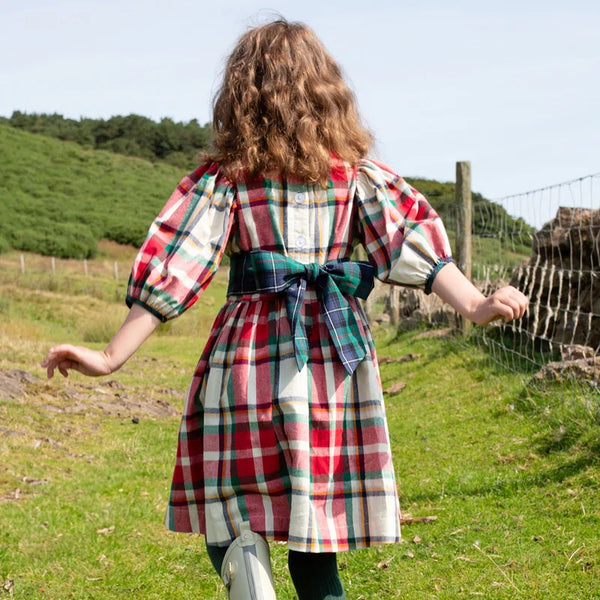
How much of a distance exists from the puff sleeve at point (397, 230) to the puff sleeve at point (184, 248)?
15.9 inches

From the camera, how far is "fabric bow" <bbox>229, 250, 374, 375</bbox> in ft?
7.24

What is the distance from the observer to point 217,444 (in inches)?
86.5

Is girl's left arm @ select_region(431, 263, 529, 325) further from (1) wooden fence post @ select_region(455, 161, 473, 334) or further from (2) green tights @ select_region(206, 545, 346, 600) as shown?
(1) wooden fence post @ select_region(455, 161, 473, 334)

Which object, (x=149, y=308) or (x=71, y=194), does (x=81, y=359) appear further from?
(x=71, y=194)

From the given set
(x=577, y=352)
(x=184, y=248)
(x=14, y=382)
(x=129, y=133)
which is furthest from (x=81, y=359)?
(x=129, y=133)

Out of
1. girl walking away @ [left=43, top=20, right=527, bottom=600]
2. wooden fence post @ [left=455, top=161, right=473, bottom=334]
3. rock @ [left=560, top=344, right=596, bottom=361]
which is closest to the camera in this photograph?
girl walking away @ [left=43, top=20, right=527, bottom=600]

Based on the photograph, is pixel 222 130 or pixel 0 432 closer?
pixel 222 130

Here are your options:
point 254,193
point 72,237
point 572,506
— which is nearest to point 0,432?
point 572,506

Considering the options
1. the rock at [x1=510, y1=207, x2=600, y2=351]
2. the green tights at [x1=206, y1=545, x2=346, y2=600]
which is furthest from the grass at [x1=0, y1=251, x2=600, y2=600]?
the green tights at [x1=206, y1=545, x2=346, y2=600]

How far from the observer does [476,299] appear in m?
2.18

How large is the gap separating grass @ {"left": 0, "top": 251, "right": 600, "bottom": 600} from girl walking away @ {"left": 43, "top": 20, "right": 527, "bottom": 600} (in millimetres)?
1412

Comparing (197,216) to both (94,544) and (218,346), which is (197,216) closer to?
(218,346)

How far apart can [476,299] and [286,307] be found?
52 centimetres

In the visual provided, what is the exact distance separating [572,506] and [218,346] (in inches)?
97.9
